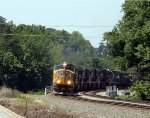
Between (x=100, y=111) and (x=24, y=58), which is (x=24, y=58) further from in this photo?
(x=100, y=111)

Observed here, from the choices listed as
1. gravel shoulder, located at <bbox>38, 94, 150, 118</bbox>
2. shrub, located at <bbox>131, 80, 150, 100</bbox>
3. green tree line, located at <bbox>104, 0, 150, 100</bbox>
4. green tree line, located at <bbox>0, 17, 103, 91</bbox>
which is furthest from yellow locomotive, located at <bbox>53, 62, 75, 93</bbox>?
green tree line, located at <bbox>0, 17, 103, 91</bbox>

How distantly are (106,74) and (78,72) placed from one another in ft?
50.3

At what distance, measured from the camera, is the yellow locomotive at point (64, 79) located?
154 feet

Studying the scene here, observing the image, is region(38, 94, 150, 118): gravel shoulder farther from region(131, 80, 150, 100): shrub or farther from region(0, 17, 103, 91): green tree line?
region(0, 17, 103, 91): green tree line

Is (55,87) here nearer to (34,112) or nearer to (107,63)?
(34,112)

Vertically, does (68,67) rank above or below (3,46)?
below

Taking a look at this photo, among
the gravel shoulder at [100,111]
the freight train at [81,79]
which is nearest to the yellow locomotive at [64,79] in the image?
the freight train at [81,79]

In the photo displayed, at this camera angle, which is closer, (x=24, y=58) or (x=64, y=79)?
(x=64, y=79)

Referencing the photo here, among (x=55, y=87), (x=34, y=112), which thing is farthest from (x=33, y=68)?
(x=34, y=112)

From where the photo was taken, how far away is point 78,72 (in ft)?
175

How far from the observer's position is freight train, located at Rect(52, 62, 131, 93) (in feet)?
155

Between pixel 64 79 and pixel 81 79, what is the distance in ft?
28.5

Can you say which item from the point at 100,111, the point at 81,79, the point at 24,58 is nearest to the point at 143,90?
the point at 81,79

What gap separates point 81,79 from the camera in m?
55.6
